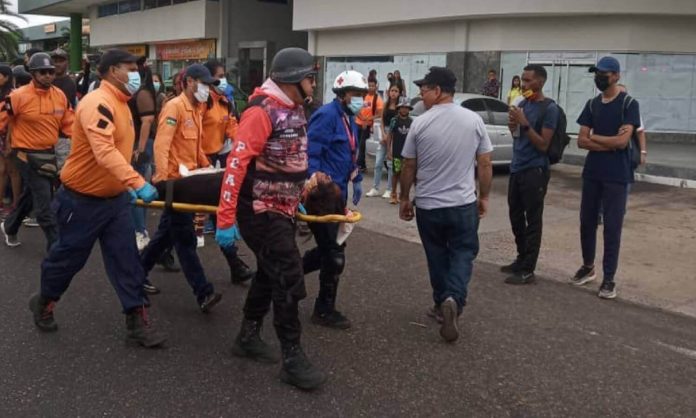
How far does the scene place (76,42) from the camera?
43.7m

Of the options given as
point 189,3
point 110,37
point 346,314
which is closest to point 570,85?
point 346,314

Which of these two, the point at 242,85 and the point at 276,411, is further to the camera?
the point at 242,85

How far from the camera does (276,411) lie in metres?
3.68

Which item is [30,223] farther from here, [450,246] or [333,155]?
[450,246]

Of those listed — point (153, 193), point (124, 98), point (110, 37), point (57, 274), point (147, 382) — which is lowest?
point (147, 382)

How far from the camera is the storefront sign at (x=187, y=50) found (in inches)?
1241

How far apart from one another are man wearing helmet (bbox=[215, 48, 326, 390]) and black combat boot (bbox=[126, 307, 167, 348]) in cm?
96

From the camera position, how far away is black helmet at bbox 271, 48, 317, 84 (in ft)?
12.7

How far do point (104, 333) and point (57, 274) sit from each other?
1.79ft

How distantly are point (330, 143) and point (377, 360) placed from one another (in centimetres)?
150

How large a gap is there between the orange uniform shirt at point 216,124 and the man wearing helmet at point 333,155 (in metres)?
1.97

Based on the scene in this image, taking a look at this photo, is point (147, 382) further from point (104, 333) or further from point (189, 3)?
point (189, 3)

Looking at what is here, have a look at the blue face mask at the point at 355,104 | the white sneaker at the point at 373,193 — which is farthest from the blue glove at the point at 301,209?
the white sneaker at the point at 373,193

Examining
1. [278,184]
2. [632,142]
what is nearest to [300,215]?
[278,184]
